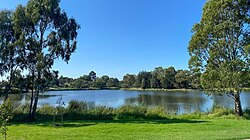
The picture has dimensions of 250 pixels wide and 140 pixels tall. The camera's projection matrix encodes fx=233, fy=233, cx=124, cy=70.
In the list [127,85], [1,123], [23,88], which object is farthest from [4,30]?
[127,85]

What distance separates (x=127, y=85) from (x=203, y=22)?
105m

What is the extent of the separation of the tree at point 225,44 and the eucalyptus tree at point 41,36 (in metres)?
9.77

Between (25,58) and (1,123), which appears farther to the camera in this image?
(25,58)

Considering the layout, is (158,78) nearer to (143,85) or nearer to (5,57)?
(143,85)

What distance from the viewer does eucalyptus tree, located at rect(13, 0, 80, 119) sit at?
54.3ft

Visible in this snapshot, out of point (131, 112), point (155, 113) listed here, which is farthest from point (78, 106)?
point (155, 113)

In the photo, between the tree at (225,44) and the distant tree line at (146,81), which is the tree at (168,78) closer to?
the distant tree line at (146,81)

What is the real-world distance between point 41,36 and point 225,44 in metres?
13.1

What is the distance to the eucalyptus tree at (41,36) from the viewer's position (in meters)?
16.6

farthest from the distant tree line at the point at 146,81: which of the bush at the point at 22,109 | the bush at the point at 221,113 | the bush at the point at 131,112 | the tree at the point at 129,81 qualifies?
the bush at the point at 22,109

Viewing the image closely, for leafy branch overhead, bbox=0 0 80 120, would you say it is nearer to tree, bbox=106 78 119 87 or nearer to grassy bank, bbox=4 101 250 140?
grassy bank, bbox=4 101 250 140

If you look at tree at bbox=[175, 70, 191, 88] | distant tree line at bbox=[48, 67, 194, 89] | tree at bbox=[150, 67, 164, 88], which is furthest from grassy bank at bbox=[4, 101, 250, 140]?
tree at bbox=[150, 67, 164, 88]

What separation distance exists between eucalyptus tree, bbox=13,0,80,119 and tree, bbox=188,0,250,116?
977cm

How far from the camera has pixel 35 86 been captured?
17.7 m
